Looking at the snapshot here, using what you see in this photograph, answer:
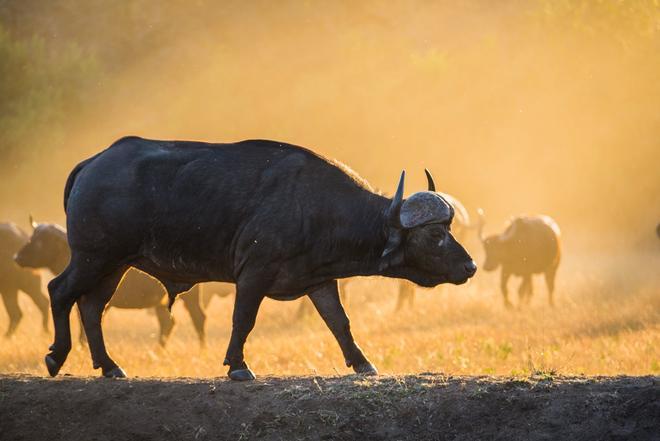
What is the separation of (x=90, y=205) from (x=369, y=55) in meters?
49.4

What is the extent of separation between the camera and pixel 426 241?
897cm

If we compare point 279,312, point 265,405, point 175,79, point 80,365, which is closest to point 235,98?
point 175,79

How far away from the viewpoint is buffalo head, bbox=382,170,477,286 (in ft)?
29.0

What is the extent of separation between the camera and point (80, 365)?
12.7 m

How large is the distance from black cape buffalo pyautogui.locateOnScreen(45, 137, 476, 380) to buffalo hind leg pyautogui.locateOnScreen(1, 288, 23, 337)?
884 cm

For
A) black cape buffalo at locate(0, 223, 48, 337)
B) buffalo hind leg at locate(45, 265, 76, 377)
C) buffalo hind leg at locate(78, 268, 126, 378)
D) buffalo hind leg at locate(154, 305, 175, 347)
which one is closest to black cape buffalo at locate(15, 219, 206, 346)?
buffalo hind leg at locate(154, 305, 175, 347)

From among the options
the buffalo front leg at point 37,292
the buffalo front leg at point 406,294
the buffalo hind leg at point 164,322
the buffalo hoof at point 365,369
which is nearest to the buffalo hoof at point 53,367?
the buffalo hoof at point 365,369

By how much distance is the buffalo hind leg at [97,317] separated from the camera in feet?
30.9

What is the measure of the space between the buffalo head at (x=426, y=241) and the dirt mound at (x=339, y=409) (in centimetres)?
98

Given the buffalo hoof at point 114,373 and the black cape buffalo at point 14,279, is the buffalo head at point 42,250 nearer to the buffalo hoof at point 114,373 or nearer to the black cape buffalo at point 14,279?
the black cape buffalo at point 14,279

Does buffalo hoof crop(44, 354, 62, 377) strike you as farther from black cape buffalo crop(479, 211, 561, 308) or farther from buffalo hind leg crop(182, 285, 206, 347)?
black cape buffalo crop(479, 211, 561, 308)

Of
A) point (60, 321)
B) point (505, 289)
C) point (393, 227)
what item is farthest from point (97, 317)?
point (505, 289)

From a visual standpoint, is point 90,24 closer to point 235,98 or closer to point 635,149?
point 235,98

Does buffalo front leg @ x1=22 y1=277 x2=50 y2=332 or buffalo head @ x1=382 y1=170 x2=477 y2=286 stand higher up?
buffalo head @ x1=382 y1=170 x2=477 y2=286
